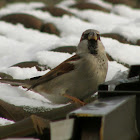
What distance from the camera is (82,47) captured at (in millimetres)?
2695

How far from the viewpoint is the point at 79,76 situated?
8.29ft

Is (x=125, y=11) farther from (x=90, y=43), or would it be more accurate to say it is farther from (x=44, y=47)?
(x=90, y=43)

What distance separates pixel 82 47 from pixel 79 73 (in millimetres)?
248

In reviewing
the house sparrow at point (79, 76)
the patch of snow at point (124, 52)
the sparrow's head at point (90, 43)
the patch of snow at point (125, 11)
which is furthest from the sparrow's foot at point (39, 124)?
the patch of snow at point (125, 11)

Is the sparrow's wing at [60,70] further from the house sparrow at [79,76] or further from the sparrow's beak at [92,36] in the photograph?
the sparrow's beak at [92,36]

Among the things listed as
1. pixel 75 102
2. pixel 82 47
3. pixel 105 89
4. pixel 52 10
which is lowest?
pixel 75 102

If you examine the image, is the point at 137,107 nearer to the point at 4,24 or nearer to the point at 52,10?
the point at 4,24

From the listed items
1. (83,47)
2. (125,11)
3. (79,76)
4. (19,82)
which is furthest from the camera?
(125,11)

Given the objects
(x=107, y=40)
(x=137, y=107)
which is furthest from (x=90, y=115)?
(x=107, y=40)

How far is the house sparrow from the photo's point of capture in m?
2.51

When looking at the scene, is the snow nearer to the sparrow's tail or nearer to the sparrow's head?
the sparrow's tail

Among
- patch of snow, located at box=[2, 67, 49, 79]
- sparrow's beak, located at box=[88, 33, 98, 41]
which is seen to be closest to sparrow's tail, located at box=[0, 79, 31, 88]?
patch of snow, located at box=[2, 67, 49, 79]

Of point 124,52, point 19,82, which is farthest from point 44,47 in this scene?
point 19,82

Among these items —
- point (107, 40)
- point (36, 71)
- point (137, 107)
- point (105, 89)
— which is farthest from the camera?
point (107, 40)
